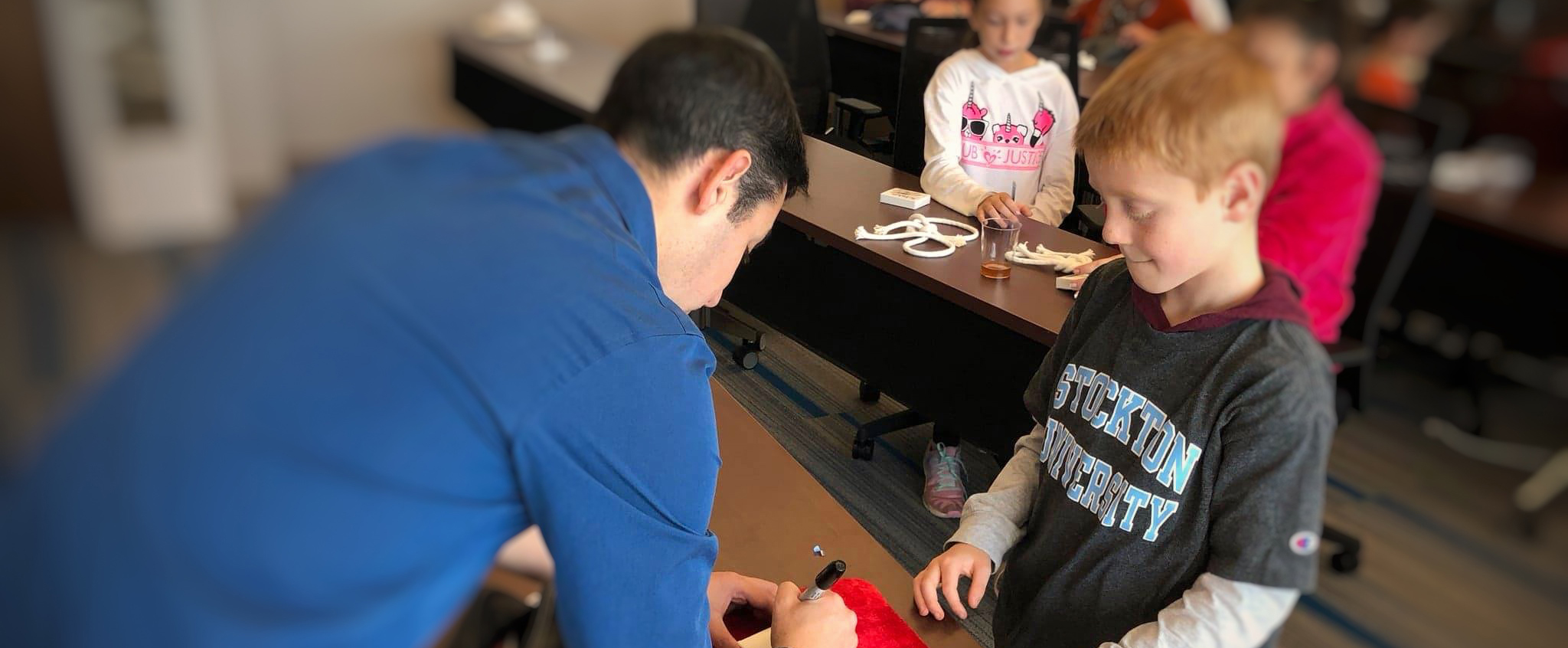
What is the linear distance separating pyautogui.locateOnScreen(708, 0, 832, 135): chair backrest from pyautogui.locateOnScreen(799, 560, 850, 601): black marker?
243 centimetres

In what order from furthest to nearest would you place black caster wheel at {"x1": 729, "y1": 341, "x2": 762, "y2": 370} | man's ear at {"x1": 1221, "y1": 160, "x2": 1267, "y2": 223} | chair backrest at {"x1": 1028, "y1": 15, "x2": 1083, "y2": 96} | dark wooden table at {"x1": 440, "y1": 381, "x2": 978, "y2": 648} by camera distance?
1. black caster wheel at {"x1": 729, "y1": 341, "x2": 762, "y2": 370}
2. chair backrest at {"x1": 1028, "y1": 15, "x2": 1083, "y2": 96}
3. dark wooden table at {"x1": 440, "y1": 381, "x2": 978, "y2": 648}
4. man's ear at {"x1": 1221, "y1": 160, "x2": 1267, "y2": 223}

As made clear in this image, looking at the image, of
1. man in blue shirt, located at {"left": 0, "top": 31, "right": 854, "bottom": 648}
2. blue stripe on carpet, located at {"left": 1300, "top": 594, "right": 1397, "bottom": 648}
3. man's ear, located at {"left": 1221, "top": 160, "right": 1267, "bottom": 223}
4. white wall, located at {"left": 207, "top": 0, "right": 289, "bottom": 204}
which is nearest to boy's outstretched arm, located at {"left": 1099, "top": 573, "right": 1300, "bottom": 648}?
man's ear, located at {"left": 1221, "top": 160, "right": 1267, "bottom": 223}

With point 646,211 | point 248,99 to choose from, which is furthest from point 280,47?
point 646,211

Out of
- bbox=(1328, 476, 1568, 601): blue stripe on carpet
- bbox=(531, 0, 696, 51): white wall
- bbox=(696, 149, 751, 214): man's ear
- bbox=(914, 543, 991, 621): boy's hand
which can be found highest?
bbox=(696, 149, 751, 214): man's ear

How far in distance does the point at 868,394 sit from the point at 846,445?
0.69 ft

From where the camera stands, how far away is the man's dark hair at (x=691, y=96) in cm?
54

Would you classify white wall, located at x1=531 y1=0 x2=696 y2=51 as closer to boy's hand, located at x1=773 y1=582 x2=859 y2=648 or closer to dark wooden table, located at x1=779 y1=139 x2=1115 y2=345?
dark wooden table, located at x1=779 y1=139 x2=1115 y2=345

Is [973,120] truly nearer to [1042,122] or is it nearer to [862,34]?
[1042,122]

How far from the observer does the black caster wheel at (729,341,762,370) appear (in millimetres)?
2182

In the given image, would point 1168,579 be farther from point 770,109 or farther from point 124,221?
point 124,221

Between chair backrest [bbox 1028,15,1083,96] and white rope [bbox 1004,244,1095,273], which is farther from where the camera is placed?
A: chair backrest [bbox 1028,15,1083,96]

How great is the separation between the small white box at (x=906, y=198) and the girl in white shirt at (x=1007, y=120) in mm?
112

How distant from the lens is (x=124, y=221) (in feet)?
1.22

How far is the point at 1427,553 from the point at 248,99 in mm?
1744
